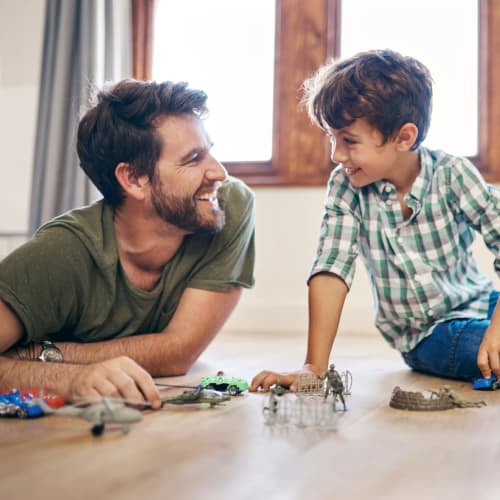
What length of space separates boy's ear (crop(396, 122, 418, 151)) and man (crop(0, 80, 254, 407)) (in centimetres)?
42

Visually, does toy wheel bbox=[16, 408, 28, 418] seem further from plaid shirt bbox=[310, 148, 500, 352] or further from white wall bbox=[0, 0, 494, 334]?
white wall bbox=[0, 0, 494, 334]

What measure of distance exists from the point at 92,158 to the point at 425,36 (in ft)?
7.37

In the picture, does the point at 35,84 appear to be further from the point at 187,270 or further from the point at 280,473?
the point at 280,473

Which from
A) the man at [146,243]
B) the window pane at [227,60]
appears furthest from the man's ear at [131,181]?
the window pane at [227,60]

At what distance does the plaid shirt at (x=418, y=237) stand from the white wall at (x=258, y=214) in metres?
1.66

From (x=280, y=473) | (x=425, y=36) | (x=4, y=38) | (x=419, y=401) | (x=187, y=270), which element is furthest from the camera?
(x=4, y=38)

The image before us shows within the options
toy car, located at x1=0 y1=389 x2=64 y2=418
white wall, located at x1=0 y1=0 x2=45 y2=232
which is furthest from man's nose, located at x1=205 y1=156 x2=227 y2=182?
white wall, located at x1=0 y1=0 x2=45 y2=232

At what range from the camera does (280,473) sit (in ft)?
2.87

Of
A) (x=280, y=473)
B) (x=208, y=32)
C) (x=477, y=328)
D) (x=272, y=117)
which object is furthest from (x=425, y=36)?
(x=280, y=473)

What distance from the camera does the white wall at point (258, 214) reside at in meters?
3.62

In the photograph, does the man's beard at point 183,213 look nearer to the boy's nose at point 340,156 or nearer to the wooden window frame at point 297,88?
the boy's nose at point 340,156

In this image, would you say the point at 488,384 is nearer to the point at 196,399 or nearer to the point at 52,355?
the point at 196,399

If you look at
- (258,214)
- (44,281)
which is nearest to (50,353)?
(44,281)

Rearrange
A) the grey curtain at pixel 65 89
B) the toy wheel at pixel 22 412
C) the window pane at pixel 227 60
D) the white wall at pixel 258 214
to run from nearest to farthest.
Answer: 1. the toy wheel at pixel 22 412
2. the grey curtain at pixel 65 89
3. the white wall at pixel 258 214
4. the window pane at pixel 227 60
